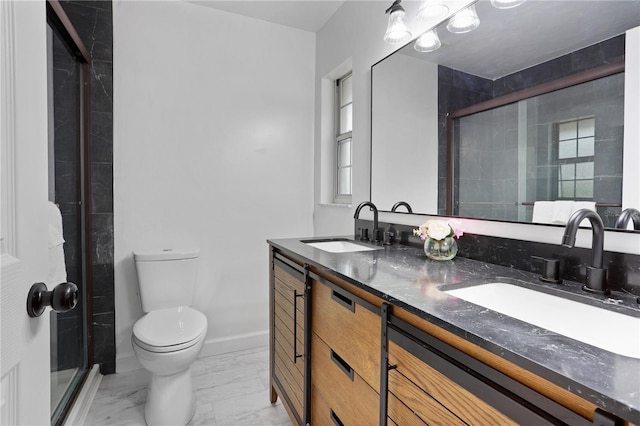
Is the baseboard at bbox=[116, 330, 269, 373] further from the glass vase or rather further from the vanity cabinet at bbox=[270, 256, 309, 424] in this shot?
the glass vase

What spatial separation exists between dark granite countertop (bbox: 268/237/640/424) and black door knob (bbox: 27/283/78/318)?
2.27ft

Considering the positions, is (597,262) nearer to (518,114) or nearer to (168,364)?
(518,114)

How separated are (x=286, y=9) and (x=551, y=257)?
235cm

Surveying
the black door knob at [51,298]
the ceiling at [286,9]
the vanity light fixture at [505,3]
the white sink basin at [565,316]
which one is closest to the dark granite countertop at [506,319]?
the white sink basin at [565,316]

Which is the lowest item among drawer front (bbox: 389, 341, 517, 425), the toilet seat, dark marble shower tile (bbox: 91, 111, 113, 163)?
the toilet seat

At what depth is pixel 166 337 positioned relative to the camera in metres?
1.75

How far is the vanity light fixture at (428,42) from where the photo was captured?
1637mm

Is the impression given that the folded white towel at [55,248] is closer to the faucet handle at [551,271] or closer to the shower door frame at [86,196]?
the shower door frame at [86,196]

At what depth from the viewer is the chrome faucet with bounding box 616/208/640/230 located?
0.94 metres

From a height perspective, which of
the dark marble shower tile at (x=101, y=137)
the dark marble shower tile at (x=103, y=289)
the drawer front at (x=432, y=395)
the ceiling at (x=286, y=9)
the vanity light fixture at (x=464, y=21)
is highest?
the ceiling at (x=286, y=9)

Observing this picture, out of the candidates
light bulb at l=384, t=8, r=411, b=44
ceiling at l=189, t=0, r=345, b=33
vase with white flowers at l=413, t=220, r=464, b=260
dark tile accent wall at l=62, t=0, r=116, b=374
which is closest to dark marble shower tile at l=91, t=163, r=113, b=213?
dark tile accent wall at l=62, t=0, r=116, b=374

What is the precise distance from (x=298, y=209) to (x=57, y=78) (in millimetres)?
1726

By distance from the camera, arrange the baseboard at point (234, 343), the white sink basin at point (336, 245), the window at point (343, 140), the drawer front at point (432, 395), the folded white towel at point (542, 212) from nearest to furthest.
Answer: the drawer front at point (432, 395) → the folded white towel at point (542, 212) → the white sink basin at point (336, 245) → the baseboard at point (234, 343) → the window at point (343, 140)

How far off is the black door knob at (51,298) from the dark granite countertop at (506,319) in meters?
0.69
